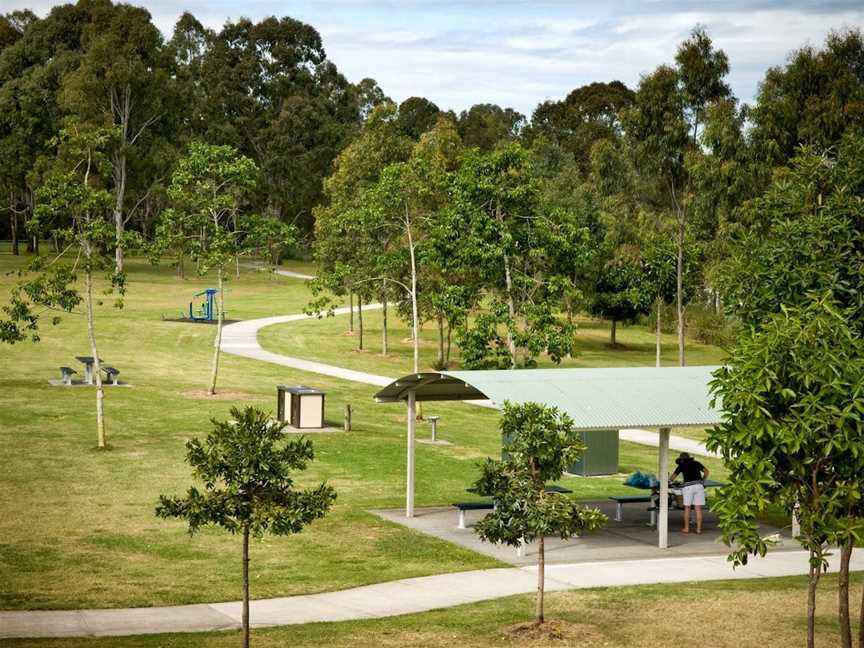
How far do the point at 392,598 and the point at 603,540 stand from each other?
20.2 ft

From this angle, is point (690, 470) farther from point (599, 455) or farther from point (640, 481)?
point (599, 455)

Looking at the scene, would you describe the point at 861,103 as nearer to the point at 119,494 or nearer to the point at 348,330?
the point at 348,330

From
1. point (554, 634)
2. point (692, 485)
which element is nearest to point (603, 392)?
point (692, 485)

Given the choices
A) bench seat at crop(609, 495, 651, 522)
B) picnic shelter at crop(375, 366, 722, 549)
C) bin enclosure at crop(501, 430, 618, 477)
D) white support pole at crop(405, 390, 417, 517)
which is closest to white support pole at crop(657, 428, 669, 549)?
picnic shelter at crop(375, 366, 722, 549)

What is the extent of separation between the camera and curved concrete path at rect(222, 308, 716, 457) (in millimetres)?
37844

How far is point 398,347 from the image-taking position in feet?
200

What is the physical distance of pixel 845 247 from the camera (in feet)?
64.3

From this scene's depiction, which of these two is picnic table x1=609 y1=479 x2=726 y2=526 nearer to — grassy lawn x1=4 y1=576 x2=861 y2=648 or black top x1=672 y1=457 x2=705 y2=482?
black top x1=672 y1=457 x2=705 y2=482

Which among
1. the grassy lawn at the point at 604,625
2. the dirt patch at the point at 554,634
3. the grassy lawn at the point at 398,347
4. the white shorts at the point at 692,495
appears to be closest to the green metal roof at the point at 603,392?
the white shorts at the point at 692,495

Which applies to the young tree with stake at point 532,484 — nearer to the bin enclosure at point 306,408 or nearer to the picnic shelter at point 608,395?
the picnic shelter at point 608,395

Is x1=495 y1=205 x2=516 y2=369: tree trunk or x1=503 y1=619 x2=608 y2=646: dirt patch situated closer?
x1=503 y1=619 x2=608 y2=646: dirt patch

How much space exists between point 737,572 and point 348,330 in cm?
4512

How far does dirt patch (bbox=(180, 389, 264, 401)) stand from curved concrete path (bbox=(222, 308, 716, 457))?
6883 mm

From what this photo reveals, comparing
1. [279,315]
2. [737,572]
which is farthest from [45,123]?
[737,572]
